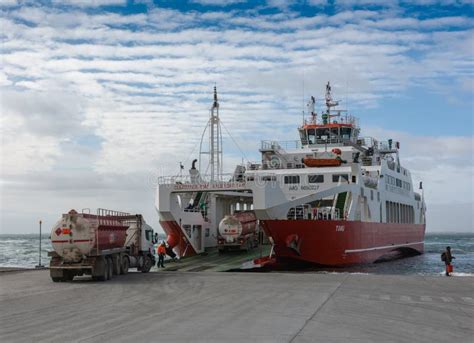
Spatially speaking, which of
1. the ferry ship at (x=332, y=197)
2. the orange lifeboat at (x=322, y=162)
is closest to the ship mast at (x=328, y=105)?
the ferry ship at (x=332, y=197)

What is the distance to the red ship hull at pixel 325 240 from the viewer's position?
28564 mm

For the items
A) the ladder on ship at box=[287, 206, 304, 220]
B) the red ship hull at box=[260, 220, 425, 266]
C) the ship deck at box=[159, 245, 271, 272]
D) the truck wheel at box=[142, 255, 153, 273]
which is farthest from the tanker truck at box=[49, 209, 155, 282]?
the ladder on ship at box=[287, 206, 304, 220]

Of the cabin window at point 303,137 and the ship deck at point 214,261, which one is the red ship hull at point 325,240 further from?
the cabin window at point 303,137

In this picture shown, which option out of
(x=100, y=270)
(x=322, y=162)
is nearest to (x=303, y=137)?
(x=322, y=162)

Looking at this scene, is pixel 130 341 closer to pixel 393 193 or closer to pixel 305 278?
pixel 305 278

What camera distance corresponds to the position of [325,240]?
30.1 meters

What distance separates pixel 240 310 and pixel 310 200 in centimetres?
1606

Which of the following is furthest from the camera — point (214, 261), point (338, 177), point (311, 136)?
point (311, 136)

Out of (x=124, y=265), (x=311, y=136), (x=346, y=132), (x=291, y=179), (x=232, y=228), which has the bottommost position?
(x=124, y=265)

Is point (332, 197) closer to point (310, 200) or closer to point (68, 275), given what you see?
point (310, 200)

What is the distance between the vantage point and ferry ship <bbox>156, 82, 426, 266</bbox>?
28.8 metres

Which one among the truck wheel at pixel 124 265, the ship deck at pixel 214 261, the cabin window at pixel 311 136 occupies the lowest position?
the ship deck at pixel 214 261

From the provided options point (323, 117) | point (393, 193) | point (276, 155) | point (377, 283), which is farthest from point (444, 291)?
point (323, 117)

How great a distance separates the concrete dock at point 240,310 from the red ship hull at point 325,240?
6980 millimetres
